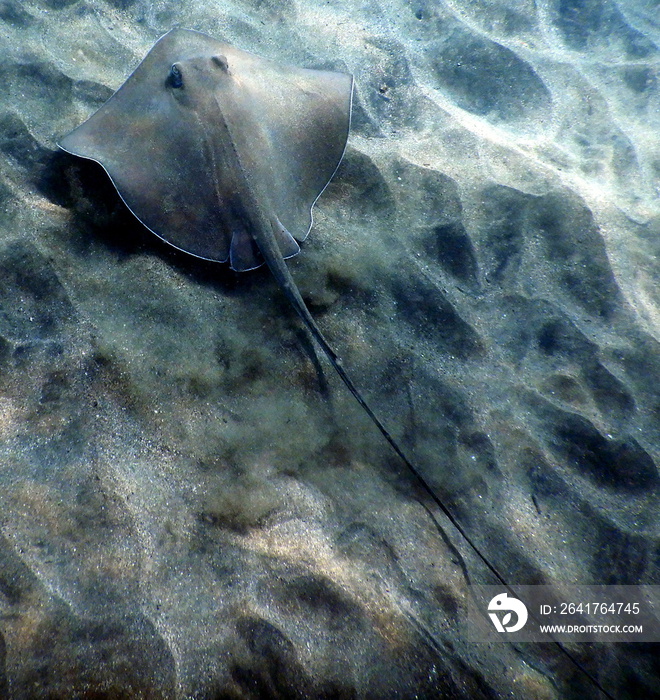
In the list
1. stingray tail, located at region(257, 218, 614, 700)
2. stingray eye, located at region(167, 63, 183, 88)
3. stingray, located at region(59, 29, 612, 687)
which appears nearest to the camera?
stingray tail, located at region(257, 218, 614, 700)

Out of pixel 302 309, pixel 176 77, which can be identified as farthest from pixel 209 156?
pixel 302 309

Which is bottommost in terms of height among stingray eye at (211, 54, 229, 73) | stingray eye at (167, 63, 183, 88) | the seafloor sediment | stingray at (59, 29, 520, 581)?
the seafloor sediment

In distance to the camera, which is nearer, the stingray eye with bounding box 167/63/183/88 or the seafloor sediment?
the seafloor sediment

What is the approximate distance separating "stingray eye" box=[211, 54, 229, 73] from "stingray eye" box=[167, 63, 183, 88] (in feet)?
0.84

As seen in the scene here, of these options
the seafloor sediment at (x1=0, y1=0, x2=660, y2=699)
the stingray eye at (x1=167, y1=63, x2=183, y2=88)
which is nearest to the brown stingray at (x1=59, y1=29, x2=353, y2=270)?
the stingray eye at (x1=167, y1=63, x2=183, y2=88)

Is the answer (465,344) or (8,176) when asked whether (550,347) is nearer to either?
(465,344)

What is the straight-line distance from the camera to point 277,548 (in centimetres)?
210

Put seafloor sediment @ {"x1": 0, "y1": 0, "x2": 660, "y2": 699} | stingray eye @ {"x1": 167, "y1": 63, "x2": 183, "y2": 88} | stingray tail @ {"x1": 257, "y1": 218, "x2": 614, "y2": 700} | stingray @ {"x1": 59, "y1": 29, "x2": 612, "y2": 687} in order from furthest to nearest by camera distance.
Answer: stingray eye @ {"x1": 167, "y1": 63, "x2": 183, "y2": 88}, stingray @ {"x1": 59, "y1": 29, "x2": 612, "y2": 687}, stingray tail @ {"x1": 257, "y1": 218, "x2": 614, "y2": 700}, seafloor sediment @ {"x1": 0, "y1": 0, "x2": 660, "y2": 699}

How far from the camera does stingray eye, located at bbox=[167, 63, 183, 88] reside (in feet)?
9.10

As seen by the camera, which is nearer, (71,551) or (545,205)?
(71,551)

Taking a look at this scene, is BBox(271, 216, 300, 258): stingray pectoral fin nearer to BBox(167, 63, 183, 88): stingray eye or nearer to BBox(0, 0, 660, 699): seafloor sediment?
BBox(0, 0, 660, 699): seafloor sediment

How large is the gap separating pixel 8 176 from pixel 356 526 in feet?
10.7

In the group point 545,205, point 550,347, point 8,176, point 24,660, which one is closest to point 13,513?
point 24,660

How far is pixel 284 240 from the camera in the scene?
8.98ft
